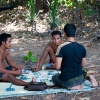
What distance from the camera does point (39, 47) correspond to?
301 inches

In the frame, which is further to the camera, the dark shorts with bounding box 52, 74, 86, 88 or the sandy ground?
the dark shorts with bounding box 52, 74, 86, 88

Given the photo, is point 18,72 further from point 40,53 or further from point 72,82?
point 40,53

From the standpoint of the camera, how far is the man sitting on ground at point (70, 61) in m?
3.96

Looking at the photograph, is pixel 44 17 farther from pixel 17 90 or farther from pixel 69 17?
pixel 17 90

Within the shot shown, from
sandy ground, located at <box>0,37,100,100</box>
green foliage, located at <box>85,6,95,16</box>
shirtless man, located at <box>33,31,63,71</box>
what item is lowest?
sandy ground, located at <box>0,37,100,100</box>

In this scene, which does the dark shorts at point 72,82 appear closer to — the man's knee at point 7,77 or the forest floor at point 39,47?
the forest floor at point 39,47

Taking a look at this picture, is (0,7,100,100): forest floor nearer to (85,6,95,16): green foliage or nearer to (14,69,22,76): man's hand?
(14,69,22,76): man's hand

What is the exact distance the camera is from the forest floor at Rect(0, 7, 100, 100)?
3973 millimetres

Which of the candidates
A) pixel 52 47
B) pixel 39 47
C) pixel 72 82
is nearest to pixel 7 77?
pixel 72 82

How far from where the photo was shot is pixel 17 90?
4113mm

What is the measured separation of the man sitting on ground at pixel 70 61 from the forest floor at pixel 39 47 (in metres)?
0.20

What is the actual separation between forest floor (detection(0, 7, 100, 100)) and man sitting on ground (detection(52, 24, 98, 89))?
200 mm

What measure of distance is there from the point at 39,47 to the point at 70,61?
368cm

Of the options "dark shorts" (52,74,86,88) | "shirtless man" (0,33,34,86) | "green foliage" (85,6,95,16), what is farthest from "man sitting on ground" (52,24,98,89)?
"green foliage" (85,6,95,16)
